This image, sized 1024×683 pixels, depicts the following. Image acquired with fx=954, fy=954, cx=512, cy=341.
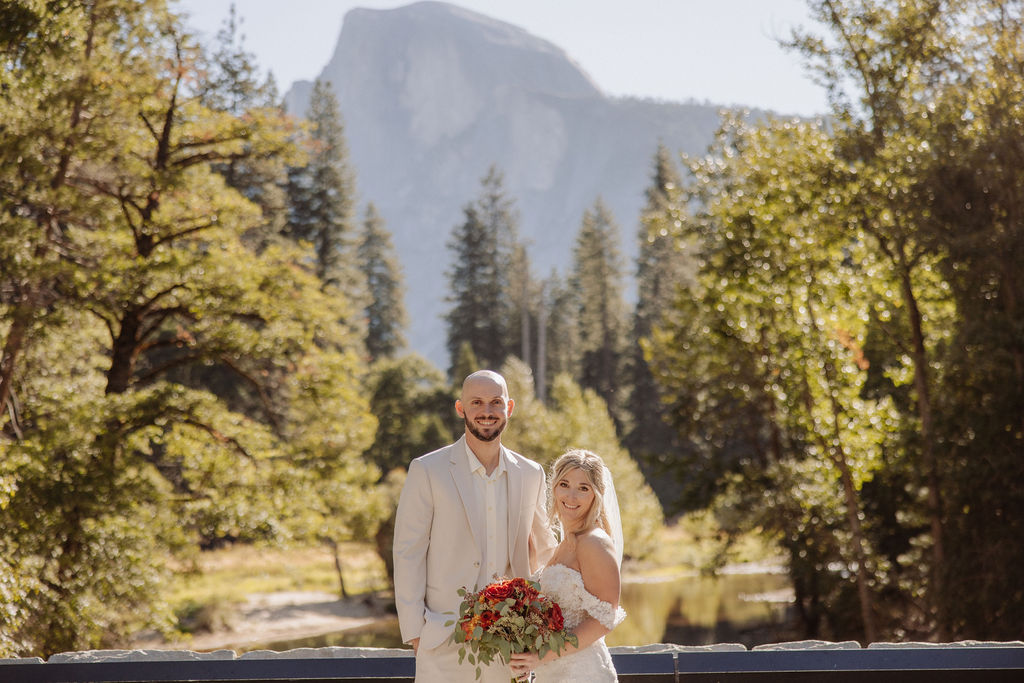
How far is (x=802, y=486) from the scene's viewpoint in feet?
53.2

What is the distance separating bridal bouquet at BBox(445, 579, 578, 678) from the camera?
3375mm

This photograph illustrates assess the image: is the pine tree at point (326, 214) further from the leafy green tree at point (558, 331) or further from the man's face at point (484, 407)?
the man's face at point (484, 407)

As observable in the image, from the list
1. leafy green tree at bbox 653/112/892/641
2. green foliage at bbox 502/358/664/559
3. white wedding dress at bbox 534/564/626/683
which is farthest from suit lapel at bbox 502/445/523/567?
green foliage at bbox 502/358/664/559

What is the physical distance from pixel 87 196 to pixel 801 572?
12.9m

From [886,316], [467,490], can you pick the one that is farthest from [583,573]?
[886,316]

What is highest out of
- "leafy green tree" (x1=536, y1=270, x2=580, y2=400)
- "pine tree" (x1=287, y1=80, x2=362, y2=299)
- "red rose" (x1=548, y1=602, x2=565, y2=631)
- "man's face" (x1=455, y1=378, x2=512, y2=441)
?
"pine tree" (x1=287, y1=80, x2=362, y2=299)

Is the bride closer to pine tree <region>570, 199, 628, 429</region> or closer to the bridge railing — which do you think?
the bridge railing

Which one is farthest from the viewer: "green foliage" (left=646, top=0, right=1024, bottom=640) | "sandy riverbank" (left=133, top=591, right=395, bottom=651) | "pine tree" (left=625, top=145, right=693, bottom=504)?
"pine tree" (left=625, top=145, right=693, bottom=504)

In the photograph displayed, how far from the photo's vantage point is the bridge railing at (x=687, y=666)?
159 inches

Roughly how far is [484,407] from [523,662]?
0.96m

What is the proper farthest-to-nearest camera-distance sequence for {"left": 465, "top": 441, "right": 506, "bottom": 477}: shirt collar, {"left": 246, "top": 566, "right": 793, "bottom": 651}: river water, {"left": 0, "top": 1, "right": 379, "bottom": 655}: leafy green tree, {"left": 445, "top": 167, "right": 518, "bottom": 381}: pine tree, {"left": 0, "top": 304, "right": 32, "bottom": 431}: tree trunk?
{"left": 445, "top": 167, "right": 518, "bottom": 381}: pine tree
{"left": 246, "top": 566, "right": 793, "bottom": 651}: river water
{"left": 0, "top": 1, "right": 379, "bottom": 655}: leafy green tree
{"left": 0, "top": 304, "right": 32, "bottom": 431}: tree trunk
{"left": 465, "top": 441, "right": 506, "bottom": 477}: shirt collar

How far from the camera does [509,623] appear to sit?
11.1 feet

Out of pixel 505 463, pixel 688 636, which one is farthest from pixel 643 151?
pixel 505 463

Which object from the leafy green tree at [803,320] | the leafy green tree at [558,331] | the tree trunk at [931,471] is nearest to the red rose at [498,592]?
the tree trunk at [931,471]
